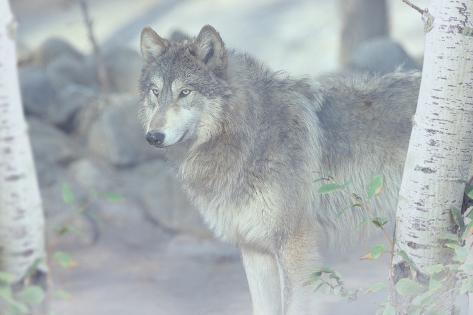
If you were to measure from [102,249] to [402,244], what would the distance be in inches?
155

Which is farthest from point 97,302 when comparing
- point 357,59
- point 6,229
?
point 357,59

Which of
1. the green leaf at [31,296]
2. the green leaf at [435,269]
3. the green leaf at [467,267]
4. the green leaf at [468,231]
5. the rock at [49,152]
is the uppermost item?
the rock at [49,152]

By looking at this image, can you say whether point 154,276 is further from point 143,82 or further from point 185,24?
point 185,24

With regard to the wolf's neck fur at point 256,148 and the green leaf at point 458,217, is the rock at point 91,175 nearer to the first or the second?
the wolf's neck fur at point 256,148

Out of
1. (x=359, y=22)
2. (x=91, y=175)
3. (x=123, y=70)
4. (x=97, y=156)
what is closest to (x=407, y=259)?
(x=91, y=175)

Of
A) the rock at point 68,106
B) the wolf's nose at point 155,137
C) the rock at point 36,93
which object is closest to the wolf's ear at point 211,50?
the wolf's nose at point 155,137

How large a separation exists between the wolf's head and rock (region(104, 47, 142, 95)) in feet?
16.3

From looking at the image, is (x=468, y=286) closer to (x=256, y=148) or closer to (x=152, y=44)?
(x=256, y=148)

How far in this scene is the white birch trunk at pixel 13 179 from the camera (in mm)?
3125

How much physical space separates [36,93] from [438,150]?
250 inches

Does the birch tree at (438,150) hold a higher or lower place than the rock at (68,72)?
Result: lower

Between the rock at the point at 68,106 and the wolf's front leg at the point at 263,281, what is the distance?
4464mm

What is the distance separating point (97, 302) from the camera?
585 cm

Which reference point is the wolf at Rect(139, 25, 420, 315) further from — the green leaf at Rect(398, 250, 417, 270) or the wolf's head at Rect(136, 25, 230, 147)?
the green leaf at Rect(398, 250, 417, 270)
